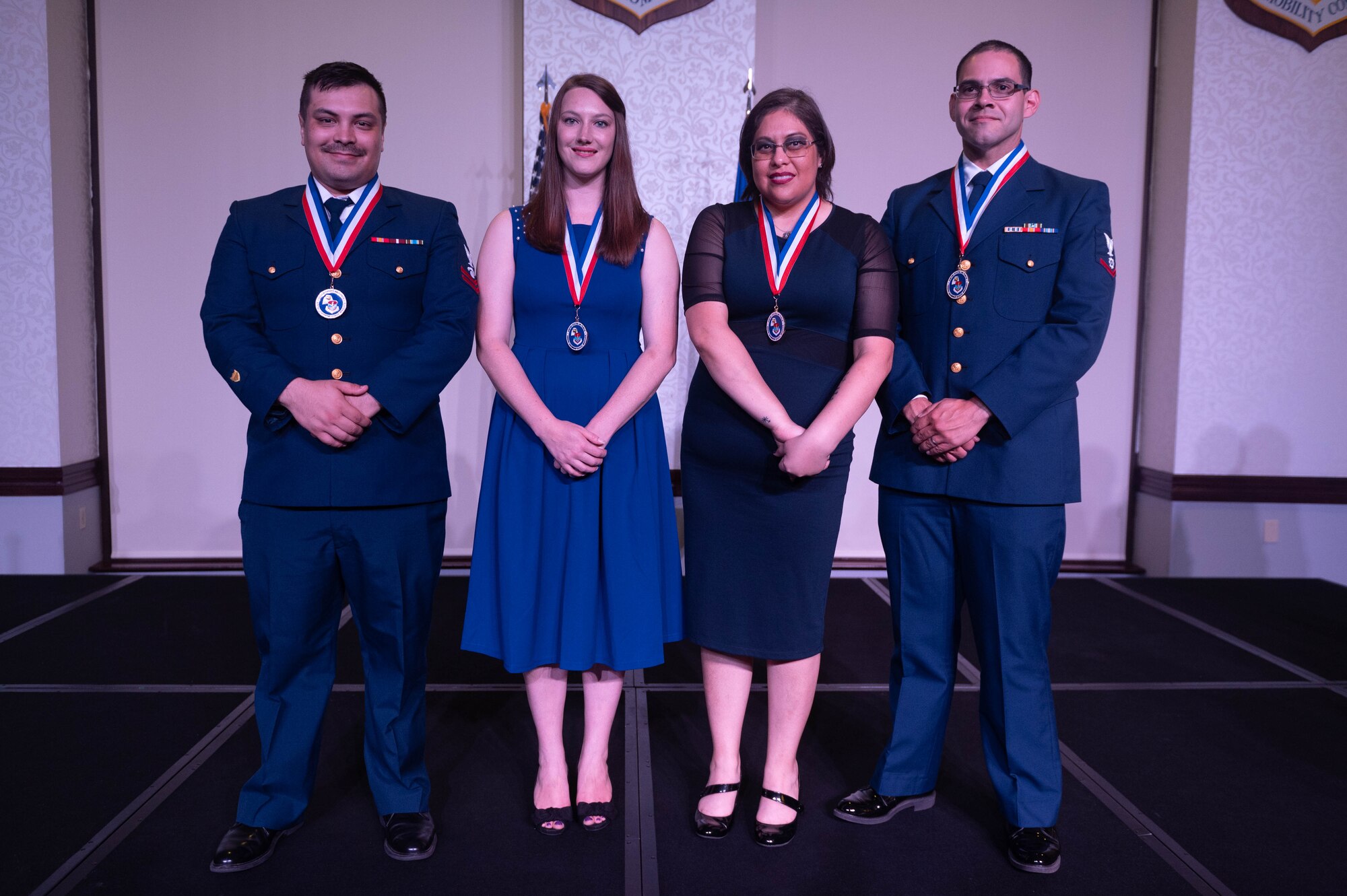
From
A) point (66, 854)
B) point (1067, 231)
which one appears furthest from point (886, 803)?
point (66, 854)

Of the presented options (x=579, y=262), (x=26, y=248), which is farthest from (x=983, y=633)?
(x=26, y=248)

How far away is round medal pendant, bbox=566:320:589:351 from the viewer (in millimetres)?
1976

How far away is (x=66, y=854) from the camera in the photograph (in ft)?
6.01

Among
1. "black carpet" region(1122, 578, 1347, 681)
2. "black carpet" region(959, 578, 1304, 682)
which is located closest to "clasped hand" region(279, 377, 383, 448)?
"black carpet" region(959, 578, 1304, 682)

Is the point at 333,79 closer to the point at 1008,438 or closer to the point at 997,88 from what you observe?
the point at 997,88

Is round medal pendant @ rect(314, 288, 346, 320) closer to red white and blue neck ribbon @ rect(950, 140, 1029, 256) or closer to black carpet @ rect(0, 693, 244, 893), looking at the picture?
black carpet @ rect(0, 693, 244, 893)

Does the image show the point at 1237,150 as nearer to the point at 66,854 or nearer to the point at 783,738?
the point at 783,738

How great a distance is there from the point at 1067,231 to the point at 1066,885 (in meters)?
1.39

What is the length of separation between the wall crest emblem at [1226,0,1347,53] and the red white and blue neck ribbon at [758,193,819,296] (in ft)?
12.3

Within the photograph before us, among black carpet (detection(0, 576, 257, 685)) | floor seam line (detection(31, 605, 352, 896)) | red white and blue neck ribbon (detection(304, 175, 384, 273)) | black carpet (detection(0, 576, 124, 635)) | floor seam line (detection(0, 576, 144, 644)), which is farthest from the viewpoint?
black carpet (detection(0, 576, 124, 635))

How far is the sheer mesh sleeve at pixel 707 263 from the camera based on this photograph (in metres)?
1.96

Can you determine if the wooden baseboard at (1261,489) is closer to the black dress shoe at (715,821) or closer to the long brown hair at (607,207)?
the black dress shoe at (715,821)

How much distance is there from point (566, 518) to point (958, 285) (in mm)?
1029

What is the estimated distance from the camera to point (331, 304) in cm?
185
